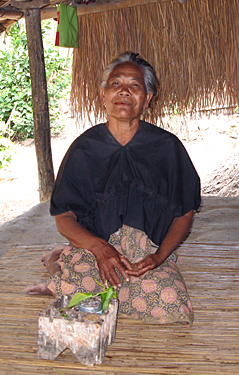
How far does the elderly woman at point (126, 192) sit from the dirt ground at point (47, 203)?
0.89 meters

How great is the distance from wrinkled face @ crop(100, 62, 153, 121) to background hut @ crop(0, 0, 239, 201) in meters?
1.81

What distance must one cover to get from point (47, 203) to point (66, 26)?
1.63m

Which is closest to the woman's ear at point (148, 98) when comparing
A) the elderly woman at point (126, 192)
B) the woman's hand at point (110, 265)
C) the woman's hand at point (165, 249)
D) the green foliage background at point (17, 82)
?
the elderly woman at point (126, 192)

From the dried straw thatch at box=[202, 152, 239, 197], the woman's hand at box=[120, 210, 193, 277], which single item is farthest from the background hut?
the woman's hand at box=[120, 210, 193, 277]

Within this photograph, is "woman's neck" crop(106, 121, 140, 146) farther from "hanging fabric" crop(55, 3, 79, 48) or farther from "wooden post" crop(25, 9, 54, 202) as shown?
"wooden post" crop(25, 9, 54, 202)

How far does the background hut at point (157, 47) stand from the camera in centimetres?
338

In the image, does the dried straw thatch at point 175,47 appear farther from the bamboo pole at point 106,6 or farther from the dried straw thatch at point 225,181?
the dried straw thatch at point 225,181

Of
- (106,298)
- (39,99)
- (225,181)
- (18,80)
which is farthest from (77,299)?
(18,80)

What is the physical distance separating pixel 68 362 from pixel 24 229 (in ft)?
5.75

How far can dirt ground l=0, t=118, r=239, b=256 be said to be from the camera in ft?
9.30

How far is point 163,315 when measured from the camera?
1.63 m

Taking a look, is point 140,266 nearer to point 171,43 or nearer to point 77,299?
point 77,299

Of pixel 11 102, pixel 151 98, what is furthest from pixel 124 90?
pixel 11 102

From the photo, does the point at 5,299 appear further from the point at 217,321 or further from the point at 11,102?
the point at 11,102
